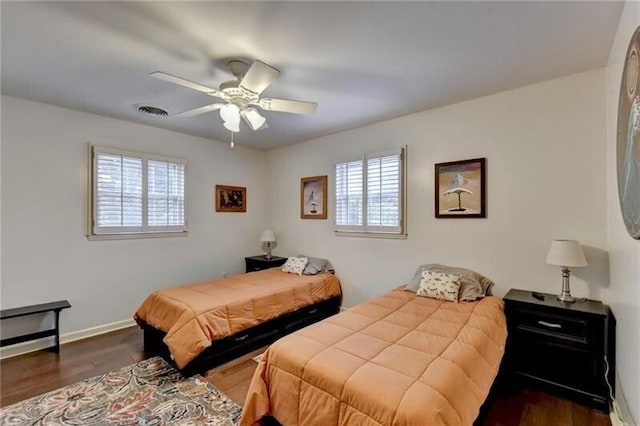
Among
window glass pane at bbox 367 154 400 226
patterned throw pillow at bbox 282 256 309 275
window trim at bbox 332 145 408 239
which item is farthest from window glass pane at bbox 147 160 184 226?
window glass pane at bbox 367 154 400 226

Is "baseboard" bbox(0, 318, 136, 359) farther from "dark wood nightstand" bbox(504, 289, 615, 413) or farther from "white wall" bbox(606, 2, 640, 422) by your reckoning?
"white wall" bbox(606, 2, 640, 422)

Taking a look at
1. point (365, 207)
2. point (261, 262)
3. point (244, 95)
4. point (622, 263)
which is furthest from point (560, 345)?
point (261, 262)

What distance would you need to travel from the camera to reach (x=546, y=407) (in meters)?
2.20

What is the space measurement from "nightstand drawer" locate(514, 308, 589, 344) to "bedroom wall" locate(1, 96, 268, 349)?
3917 mm

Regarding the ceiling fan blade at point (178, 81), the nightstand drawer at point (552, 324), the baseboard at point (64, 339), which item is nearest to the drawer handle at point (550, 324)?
the nightstand drawer at point (552, 324)

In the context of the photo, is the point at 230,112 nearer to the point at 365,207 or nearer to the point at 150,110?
the point at 150,110

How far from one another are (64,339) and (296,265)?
2686mm

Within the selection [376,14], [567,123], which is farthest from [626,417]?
[376,14]

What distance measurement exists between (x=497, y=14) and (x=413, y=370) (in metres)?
2.08

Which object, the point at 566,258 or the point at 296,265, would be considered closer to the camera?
the point at 566,258

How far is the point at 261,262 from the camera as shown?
4.71m

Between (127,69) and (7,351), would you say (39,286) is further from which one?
(127,69)

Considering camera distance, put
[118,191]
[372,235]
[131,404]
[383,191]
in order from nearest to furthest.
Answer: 1. [131,404]
2. [118,191]
3. [383,191]
4. [372,235]

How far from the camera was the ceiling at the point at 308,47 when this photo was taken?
1743 mm
